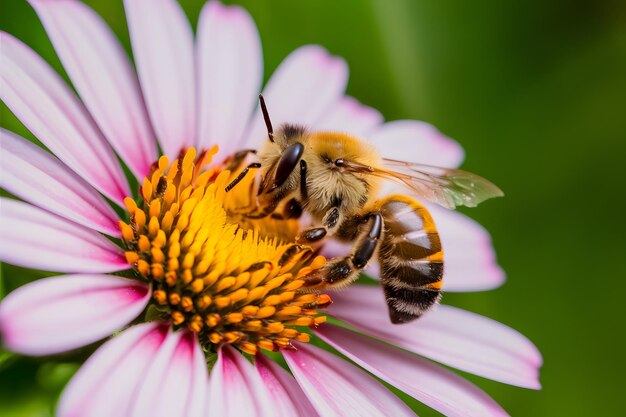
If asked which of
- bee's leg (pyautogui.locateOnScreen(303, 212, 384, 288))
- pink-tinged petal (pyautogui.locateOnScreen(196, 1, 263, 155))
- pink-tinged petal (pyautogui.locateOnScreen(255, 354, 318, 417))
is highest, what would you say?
pink-tinged petal (pyautogui.locateOnScreen(196, 1, 263, 155))

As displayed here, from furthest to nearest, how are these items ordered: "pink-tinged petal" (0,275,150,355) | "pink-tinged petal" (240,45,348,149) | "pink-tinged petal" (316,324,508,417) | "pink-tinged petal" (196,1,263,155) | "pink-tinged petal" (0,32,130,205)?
"pink-tinged petal" (240,45,348,149), "pink-tinged petal" (196,1,263,155), "pink-tinged petal" (316,324,508,417), "pink-tinged petal" (0,32,130,205), "pink-tinged petal" (0,275,150,355)

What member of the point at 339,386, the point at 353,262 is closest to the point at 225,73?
the point at 353,262

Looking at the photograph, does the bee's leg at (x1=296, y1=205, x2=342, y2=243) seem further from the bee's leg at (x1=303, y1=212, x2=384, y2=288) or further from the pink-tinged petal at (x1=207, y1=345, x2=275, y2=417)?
the pink-tinged petal at (x1=207, y1=345, x2=275, y2=417)

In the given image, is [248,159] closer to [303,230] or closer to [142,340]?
[303,230]

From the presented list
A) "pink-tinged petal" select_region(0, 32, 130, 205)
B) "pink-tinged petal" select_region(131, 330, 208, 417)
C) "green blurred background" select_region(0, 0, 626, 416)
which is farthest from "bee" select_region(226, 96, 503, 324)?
"green blurred background" select_region(0, 0, 626, 416)

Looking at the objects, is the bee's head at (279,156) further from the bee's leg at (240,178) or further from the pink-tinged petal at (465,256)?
the pink-tinged petal at (465,256)

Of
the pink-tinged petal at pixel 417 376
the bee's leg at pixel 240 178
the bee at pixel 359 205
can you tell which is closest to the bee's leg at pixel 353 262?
the bee at pixel 359 205
